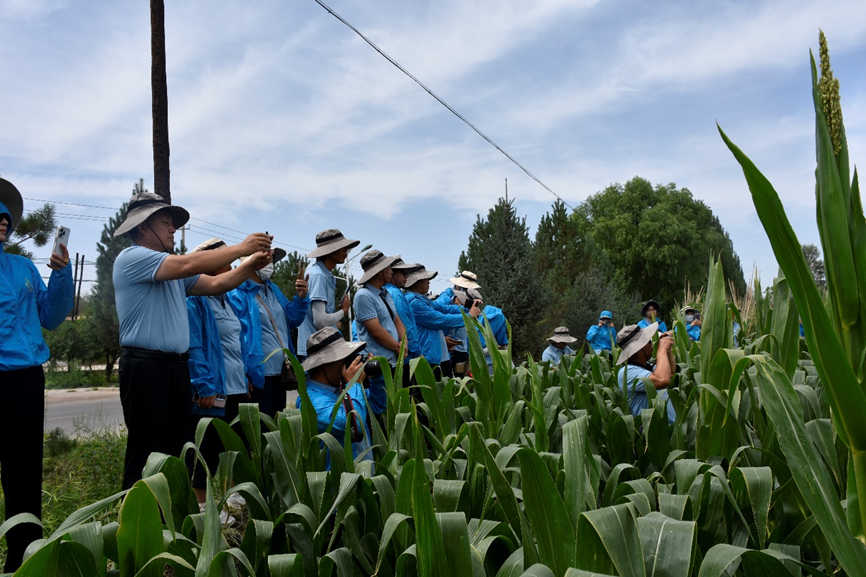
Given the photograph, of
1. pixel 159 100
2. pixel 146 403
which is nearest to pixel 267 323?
pixel 146 403

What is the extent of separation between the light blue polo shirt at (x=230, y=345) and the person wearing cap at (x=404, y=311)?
1.60m

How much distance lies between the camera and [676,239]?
41031 mm

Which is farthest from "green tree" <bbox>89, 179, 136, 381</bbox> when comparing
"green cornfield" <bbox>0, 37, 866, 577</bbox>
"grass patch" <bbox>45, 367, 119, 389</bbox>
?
"green cornfield" <bbox>0, 37, 866, 577</bbox>

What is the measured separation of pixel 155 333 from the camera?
3053 millimetres

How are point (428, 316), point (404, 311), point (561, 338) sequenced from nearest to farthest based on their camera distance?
point (404, 311)
point (428, 316)
point (561, 338)

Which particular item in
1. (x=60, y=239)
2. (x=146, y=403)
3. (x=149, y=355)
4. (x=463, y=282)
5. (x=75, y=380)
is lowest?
(x=75, y=380)

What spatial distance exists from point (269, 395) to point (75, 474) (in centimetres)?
162

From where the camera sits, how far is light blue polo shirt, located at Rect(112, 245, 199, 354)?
3031 millimetres

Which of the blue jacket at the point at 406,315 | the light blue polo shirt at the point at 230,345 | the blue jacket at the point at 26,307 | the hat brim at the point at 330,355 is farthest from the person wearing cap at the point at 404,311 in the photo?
the blue jacket at the point at 26,307

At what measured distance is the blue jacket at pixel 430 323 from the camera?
5711 mm

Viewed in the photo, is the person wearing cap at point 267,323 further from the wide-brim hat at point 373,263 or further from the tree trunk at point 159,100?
the tree trunk at point 159,100

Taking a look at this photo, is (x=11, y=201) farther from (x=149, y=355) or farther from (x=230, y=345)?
(x=230, y=345)

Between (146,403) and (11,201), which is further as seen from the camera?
(11,201)

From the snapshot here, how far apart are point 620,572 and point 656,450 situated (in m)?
1.40
